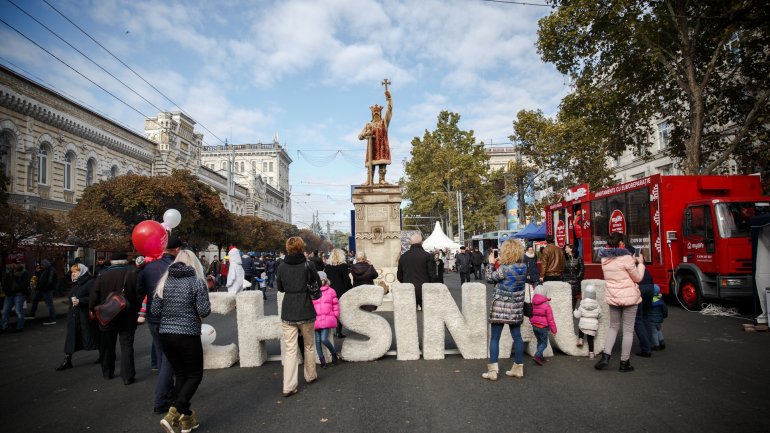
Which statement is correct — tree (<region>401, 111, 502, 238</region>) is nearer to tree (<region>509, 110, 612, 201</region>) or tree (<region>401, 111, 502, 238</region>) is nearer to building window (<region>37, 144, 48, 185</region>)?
tree (<region>509, 110, 612, 201</region>)

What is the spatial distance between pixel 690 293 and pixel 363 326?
918cm

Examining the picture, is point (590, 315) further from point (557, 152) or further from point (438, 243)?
point (438, 243)

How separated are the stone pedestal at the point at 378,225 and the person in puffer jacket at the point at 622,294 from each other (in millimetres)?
9509

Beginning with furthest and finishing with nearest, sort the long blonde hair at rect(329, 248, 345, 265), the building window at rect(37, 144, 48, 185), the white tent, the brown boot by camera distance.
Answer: the white tent → the building window at rect(37, 144, 48, 185) → the long blonde hair at rect(329, 248, 345, 265) → the brown boot

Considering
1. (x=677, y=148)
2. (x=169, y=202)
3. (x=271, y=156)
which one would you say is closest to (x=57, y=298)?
(x=169, y=202)

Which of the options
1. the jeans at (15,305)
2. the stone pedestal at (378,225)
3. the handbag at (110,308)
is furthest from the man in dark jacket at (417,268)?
the jeans at (15,305)

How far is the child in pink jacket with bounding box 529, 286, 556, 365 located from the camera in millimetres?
6602

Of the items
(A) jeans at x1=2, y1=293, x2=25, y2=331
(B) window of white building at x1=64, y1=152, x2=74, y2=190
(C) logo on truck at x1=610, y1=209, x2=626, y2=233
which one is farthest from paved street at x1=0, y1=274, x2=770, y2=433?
(B) window of white building at x1=64, y1=152, x2=74, y2=190

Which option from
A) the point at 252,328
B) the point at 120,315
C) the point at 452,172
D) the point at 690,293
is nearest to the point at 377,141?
the point at 690,293

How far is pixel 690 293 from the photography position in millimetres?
12039

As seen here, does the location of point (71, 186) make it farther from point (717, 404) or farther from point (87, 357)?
point (717, 404)

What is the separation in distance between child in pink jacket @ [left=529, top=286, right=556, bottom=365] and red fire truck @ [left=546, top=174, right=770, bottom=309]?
6.80 m

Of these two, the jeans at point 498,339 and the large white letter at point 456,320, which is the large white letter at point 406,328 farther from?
the jeans at point 498,339

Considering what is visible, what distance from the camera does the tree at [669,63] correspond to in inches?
619
